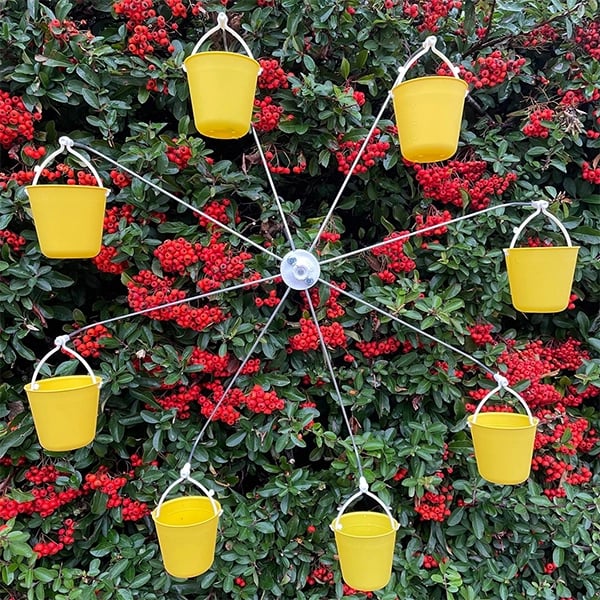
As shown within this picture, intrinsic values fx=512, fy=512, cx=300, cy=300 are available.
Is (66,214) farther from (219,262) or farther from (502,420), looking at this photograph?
(502,420)

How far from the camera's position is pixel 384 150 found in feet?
4.72

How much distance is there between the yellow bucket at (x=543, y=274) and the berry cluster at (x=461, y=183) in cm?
44

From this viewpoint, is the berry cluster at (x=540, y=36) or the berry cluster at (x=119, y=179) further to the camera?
the berry cluster at (x=540, y=36)

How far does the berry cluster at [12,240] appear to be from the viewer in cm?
134

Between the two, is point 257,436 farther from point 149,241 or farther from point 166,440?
point 149,241

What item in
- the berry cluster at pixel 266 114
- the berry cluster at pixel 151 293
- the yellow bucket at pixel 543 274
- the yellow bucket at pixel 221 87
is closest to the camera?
the yellow bucket at pixel 221 87

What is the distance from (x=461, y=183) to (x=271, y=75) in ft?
2.10

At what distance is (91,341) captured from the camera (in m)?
1.38

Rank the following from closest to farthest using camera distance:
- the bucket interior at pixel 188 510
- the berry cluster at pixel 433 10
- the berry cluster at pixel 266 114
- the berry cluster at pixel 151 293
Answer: the bucket interior at pixel 188 510
the berry cluster at pixel 151 293
the berry cluster at pixel 266 114
the berry cluster at pixel 433 10

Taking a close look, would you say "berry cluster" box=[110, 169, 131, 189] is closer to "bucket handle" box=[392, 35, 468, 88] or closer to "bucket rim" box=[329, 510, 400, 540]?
"bucket handle" box=[392, 35, 468, 88]

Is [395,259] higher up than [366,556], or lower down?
higher up

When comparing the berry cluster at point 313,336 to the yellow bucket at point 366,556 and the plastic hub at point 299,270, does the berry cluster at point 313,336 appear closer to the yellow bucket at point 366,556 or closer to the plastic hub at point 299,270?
the plastic hub at point 299,270

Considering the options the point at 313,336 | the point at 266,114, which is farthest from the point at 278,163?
the point at 313,336

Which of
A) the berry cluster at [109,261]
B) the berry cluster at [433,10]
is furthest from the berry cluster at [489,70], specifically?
the berry cluster at [109,261]
